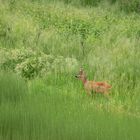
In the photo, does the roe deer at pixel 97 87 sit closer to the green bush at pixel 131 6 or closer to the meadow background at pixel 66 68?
the meadow background at pixel 66 68

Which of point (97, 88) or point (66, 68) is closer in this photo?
point (97, 88)

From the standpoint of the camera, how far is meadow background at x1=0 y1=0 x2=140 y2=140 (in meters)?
4.59

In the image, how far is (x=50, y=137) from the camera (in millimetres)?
4449

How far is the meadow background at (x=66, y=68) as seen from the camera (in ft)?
15.0

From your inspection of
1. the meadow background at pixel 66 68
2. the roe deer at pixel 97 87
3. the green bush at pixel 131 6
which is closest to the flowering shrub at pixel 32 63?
the meadow background at pixel 66 68

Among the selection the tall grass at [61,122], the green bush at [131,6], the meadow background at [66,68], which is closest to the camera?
the tall grass at [61,122]

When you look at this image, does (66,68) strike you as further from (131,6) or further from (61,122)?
(131,6)

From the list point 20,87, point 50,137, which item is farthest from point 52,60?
point 50,137

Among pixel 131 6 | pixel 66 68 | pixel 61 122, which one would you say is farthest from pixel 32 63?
pixel 131 6

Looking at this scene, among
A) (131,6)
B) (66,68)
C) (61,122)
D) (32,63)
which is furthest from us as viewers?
(131,6)

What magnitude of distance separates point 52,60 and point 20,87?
327 cm

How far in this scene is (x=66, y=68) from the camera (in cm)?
853

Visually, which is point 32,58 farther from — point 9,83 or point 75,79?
point 9,83

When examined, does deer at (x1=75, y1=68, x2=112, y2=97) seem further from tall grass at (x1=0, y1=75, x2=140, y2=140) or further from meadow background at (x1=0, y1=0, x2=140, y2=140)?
tall grass at (x1=0, y1=75, x2=140, y2=140)
